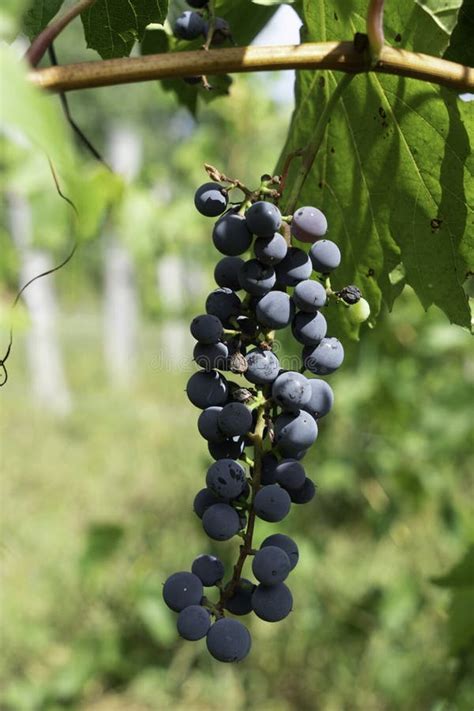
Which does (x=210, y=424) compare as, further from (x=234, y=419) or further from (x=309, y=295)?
(x=309, y=295)

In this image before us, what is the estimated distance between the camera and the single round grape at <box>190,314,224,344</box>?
0.71m

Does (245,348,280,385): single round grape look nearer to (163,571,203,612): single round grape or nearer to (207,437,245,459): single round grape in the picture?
(207,437,245,459): single round grape

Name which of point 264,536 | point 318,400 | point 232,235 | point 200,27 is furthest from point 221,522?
point 264,536

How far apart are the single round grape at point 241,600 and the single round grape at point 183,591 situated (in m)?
0.03

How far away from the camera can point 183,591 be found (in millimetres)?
708

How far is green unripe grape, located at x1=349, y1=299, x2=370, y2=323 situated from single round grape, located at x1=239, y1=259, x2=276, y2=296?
0.13 metres

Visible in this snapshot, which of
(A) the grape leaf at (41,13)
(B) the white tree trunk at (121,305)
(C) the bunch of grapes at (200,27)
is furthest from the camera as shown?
(B) the white tree trunk at (121,305)

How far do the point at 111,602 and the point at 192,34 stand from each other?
3.08 meters

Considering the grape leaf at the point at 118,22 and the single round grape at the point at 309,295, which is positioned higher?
the grape leaf at the point at 118,22

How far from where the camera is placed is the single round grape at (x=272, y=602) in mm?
680

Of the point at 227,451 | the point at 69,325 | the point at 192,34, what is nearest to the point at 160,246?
the point at 192,34

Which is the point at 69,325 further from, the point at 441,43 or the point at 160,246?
the point at 441,43

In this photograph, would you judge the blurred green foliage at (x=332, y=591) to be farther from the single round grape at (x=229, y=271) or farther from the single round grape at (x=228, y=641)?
the single round grape at (x=228, y=641)

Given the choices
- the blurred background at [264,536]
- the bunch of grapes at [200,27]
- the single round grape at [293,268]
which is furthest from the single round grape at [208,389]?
the blurred background at [264,536]
